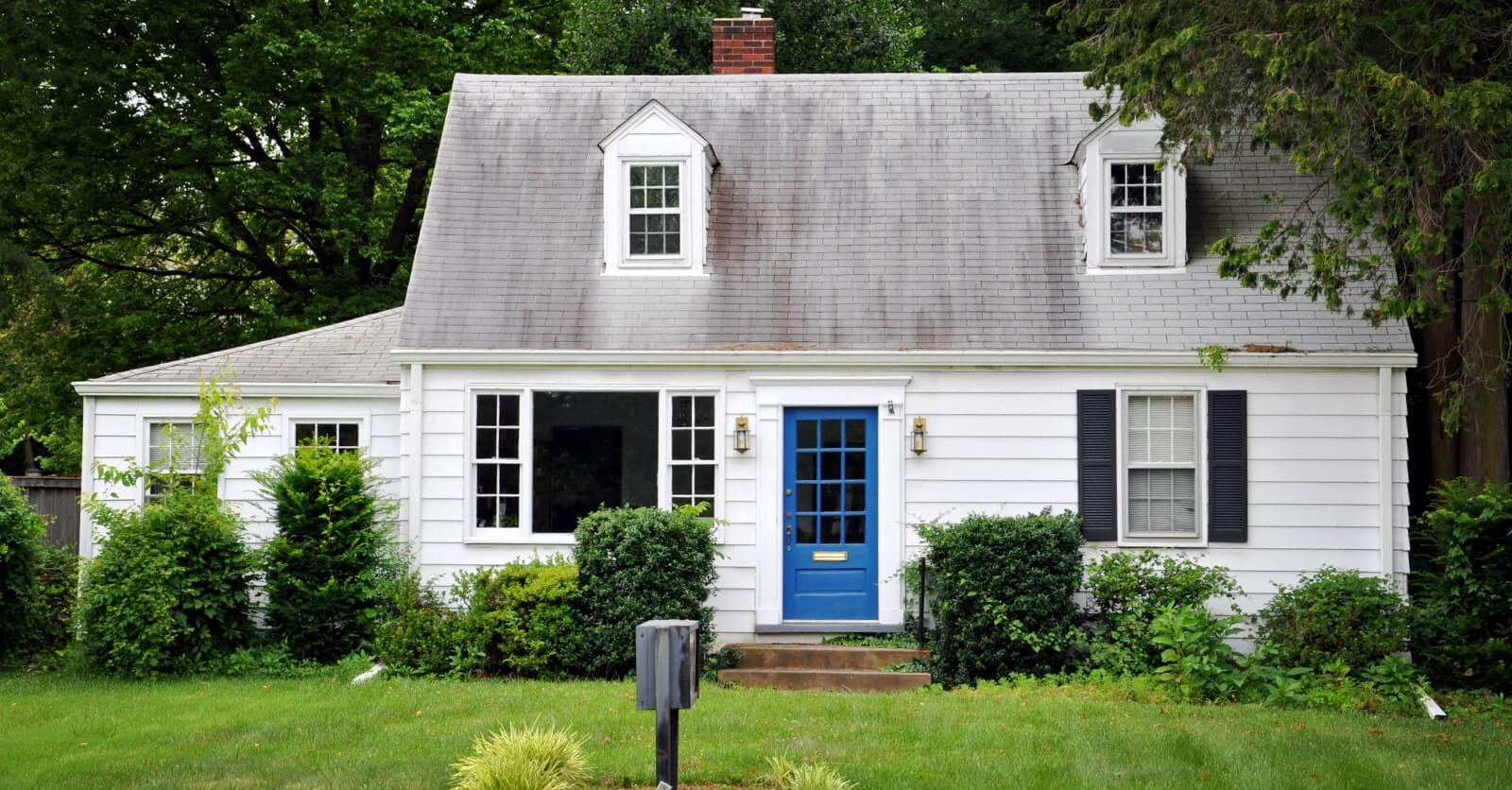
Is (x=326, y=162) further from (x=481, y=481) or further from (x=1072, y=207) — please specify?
(x=1072, y=207)

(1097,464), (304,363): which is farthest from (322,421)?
(1097,464)

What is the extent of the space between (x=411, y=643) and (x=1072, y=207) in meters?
8.05

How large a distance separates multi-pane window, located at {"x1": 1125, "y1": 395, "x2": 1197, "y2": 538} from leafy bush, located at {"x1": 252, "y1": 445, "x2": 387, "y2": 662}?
24.0 ft

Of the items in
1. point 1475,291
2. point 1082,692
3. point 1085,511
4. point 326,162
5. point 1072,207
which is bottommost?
point 1082,692

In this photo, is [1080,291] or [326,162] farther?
[326,162]

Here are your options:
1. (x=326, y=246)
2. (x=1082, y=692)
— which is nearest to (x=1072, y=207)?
(x=1082, y=692)

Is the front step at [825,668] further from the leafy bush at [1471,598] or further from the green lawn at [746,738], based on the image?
the leafy bush at [1471,598]

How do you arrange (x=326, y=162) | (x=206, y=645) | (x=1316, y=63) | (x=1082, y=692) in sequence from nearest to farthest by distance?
(x=1316, y=63) → (x=1082, y=692) → (x=206, y=645) → (x=326, y=162)

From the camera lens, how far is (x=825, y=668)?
12906 millimetres

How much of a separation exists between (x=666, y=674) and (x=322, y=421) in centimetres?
898

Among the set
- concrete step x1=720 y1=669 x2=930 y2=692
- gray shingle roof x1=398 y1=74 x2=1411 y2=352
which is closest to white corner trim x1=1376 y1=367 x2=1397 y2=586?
gray shingle roof x1=398 y1=74 x2=1411 y2=352

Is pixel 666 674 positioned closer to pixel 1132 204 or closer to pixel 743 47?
pixel 1132 204

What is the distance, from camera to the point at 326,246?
24766 millimetres

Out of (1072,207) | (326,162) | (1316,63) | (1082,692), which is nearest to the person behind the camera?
(1316,63)
